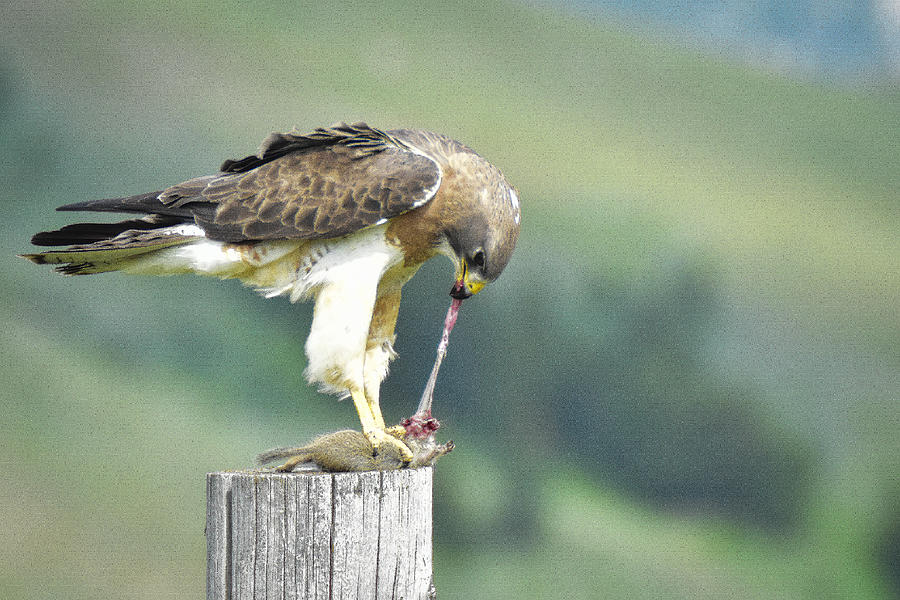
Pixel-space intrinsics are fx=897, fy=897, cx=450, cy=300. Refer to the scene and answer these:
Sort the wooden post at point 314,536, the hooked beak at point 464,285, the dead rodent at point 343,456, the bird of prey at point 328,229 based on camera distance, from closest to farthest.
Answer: the wooden post at point 314,536 → the dead rodent at point 343,456 → the bird of prey at point 328,229 → the hooked beak at point 464,285

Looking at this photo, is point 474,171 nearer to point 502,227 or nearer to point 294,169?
point 502,227

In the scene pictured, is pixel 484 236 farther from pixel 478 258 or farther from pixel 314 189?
pixel 314 189

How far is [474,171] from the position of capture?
8.46 feet

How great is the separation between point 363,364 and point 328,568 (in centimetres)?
67

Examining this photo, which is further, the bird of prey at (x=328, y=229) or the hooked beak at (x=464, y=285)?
the hooked beak at (x=464, y=285)

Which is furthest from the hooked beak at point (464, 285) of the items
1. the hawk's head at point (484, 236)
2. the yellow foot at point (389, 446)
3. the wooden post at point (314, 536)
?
the wooden post at point (314, 536)

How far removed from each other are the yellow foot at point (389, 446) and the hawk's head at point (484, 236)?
0.49 metres

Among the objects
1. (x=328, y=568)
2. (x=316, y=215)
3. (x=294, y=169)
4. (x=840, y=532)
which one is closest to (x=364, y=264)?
(x=316, y=215)

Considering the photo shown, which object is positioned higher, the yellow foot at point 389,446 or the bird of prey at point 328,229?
the bird of prey at point 328,229

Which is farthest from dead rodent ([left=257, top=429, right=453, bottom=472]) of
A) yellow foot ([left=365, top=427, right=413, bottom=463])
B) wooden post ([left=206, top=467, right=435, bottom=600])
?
wooden post ([left=206, top=467, right=435, bottom=600])

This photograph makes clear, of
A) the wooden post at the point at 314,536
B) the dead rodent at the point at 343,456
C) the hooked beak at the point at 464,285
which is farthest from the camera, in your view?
the hooked beak at the point at 464,285

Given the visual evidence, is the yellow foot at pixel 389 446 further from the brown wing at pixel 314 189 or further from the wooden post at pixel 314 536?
the brown wing at pixel 314 189

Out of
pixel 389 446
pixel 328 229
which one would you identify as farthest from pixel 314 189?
pixel 389 446

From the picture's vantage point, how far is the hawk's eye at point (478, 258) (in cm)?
256
